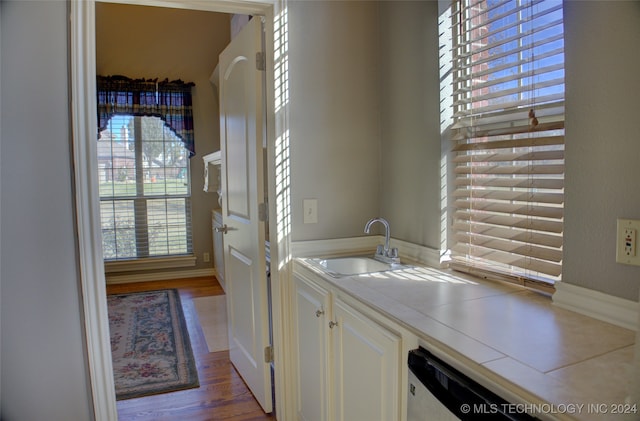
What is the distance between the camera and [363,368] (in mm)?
1486

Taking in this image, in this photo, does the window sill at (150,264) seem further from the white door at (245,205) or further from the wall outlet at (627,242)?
the wall outlet at (627,242)

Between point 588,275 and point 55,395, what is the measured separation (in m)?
2.12

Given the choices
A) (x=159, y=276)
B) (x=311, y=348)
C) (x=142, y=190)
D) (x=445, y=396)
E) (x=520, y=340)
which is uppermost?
(x=142, y=190)

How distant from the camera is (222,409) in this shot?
242 centimetres

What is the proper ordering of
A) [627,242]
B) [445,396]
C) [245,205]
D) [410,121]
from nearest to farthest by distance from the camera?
1. [445,396]
2. [627,242]
3. [410,121]
4. [245,205]

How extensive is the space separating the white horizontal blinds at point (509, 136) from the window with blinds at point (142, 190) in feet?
13.2

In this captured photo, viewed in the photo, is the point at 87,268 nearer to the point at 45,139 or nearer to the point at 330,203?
the point at 45,139

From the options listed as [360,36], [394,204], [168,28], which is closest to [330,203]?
[394,204]

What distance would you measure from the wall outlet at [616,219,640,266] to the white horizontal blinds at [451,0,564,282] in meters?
0.23

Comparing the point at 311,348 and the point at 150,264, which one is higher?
the point at 311,348

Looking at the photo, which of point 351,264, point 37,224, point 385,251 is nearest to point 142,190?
point 37,224

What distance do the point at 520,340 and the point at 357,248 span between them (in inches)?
49.2

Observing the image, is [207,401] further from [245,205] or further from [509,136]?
[509,136]

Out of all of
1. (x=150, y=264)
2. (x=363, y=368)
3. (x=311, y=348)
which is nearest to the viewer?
(x=363, y=368)
